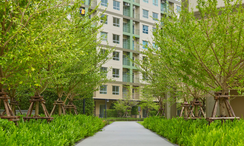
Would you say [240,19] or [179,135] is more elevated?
[240,19]

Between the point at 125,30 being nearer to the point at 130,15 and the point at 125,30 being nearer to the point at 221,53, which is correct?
the point at 130,15

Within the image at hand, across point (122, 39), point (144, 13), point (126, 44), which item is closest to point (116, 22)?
point (122, 39)

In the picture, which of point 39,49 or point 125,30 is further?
point 125,30

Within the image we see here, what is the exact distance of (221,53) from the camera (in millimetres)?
9688

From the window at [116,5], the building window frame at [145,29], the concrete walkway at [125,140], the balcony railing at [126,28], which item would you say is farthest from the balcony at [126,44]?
the concrete walkway at [125,140]

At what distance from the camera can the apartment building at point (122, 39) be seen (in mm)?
52719

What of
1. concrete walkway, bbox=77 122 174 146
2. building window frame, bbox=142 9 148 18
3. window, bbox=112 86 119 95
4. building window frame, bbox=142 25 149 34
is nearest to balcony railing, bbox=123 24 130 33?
building window frame, bbox=142 25 149 34

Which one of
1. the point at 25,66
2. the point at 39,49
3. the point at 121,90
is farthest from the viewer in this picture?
the point at 121,90

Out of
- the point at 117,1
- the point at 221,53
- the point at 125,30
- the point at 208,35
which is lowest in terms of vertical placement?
the point at 221,53

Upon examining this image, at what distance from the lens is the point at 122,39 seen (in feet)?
182

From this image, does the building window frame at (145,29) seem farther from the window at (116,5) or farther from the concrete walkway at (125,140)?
the concrete walkway at (125,140)

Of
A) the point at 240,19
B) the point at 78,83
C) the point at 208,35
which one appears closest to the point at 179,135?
the point at 208,35

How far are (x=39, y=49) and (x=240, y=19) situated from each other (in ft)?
20.6

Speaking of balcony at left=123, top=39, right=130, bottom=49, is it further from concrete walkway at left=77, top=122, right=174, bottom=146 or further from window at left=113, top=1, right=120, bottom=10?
concrete walkway at left=77, top=122, right=174, bottom=146
